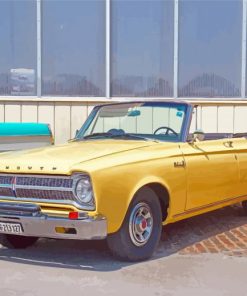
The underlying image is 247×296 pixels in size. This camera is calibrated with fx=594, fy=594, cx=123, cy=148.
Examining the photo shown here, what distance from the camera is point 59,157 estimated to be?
578 centimetres

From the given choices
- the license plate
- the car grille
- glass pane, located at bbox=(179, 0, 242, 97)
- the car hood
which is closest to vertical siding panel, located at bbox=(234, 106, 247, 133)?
glass pane, located at bbox=(179, 0, 242, 97)

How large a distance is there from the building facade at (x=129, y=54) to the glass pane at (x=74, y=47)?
0.06 ft

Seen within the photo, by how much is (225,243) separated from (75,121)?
5295 millimetres

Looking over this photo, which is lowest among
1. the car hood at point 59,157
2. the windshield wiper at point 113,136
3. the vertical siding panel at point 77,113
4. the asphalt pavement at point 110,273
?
the asphalt pavement at point 110,273

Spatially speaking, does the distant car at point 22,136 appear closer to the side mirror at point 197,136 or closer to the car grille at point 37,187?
the car grille at point 37,187

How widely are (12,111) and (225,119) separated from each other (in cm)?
405

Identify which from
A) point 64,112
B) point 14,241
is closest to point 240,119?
point 64,112

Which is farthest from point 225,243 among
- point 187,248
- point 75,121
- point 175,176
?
point 75,121

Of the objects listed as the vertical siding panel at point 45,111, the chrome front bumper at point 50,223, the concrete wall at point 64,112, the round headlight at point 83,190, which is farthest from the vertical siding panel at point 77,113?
the round headlight at point 83,190

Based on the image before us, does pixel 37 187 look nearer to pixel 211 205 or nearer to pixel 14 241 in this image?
pixel 14 241

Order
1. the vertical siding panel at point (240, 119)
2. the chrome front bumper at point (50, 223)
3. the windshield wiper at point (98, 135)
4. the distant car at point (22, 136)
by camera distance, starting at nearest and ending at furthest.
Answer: the chrome front bumper at point (50, 223)
the windshield wiper at point (98, 135)
the distant car at point (22, 136)
the vertical siding panel at point (240, 119)

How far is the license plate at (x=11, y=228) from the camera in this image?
5.57 meters

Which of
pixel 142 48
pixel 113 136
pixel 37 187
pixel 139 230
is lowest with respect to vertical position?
pixel 139 230

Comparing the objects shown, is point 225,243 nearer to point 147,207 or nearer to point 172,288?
point 147,207
